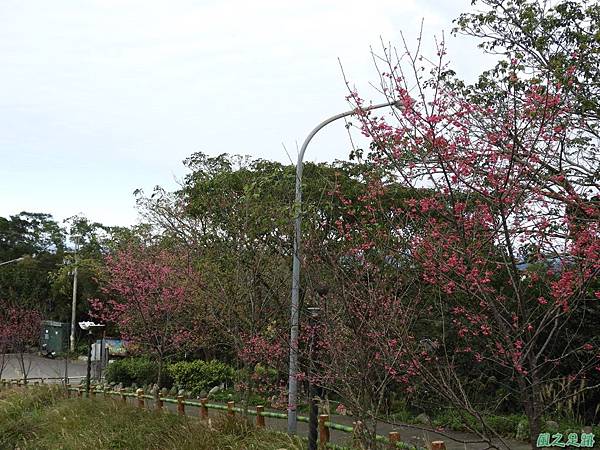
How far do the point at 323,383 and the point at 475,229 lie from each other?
353cm

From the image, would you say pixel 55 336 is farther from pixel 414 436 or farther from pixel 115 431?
pixel 414 436

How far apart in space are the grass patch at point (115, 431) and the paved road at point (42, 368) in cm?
1853

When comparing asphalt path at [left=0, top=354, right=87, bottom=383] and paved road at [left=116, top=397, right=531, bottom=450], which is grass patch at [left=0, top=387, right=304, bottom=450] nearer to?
paved road at [left=116, top=397, right=531, bottom=450]

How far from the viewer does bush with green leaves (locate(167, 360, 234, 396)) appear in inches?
828

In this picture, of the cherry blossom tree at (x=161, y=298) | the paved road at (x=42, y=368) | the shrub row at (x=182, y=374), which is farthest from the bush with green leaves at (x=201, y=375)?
the paved road at (x=42, y=368)

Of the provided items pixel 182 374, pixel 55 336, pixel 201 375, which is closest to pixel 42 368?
pixel 55 336

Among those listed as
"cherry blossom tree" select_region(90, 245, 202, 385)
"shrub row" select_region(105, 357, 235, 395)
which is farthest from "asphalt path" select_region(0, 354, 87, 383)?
"cherry blossom tree" select_region(90, 245, 202, 385)

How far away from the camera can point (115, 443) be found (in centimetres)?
1086

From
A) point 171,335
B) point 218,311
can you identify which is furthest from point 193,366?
point 218,311

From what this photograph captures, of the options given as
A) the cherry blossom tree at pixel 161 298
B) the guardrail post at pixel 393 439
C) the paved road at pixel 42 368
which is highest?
the cherry blossom tree at pixel 161 298

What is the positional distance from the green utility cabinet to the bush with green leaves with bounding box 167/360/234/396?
23.7 m

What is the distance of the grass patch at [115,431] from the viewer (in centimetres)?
969

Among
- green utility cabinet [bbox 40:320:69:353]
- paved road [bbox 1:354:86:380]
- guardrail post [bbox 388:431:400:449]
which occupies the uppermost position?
guardrail post [bbox 388:431:400:449]

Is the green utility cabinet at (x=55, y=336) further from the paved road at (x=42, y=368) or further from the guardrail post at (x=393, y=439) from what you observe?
the guardrail post at (x=393, y=439)
